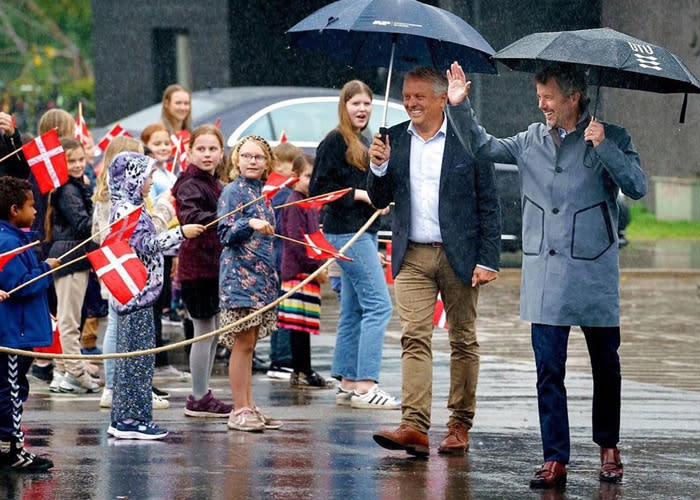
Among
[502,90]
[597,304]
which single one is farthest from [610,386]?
[502,90]

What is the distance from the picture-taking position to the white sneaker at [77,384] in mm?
10914

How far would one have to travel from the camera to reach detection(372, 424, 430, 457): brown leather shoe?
8.23m

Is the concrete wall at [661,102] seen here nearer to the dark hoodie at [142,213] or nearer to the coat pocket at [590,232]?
the dark hoodie at [142,213]

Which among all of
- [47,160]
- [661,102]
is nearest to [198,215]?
[47,160]

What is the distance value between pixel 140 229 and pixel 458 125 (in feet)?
6.34

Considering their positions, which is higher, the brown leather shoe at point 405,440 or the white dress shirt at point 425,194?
the white dress shirt at point 425,194

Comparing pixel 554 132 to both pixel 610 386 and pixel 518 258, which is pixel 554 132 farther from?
pixel 518 258

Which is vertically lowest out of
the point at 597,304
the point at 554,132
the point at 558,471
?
the point at 558,471

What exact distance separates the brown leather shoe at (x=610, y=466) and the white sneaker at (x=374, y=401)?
8.16 ft

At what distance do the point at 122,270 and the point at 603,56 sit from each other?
2.70 m

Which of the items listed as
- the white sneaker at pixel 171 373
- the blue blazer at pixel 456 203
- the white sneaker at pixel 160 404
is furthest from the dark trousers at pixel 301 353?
the blue blazer at pixel 456 203

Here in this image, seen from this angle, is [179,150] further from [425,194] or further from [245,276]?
[425,194]

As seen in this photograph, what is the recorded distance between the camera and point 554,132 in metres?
7.93

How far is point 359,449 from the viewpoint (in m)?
8.57
